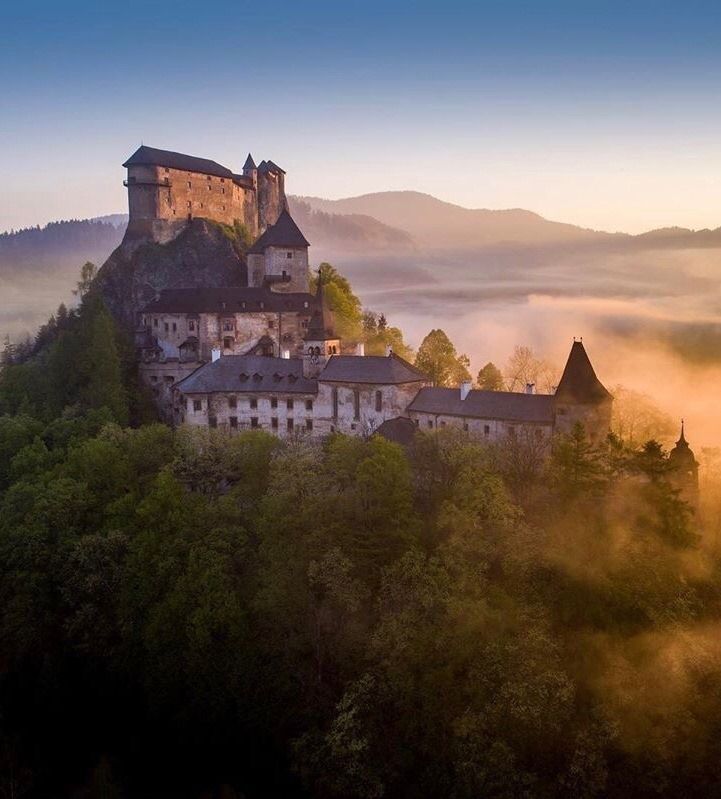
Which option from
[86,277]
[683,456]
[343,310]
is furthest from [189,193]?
[683,456]

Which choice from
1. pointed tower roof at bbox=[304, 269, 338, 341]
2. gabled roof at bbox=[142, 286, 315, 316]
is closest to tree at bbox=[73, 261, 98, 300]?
gabled roof at bbox=[142, 286, 315, 316]

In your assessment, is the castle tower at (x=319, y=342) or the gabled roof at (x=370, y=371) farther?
the castle tower at (x=319, y=342)

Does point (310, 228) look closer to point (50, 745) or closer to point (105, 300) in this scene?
point (105, 300)

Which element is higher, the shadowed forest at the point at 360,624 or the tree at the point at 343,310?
the tree at the point at 343,310

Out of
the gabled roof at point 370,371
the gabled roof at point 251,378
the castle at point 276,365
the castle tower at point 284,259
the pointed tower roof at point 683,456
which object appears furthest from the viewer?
A: the castle tower at point 284,259

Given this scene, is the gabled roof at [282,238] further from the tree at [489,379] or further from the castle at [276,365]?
the tree at [489,379]

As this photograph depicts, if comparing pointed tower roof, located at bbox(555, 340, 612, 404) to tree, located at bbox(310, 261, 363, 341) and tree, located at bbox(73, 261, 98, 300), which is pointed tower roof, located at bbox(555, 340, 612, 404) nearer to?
tree, located at bbox(310, 261, 363, 341)

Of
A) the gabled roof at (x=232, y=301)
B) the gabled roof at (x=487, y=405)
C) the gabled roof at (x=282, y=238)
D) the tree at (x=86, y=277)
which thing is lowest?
the gabled roof at (x=487, y=405)

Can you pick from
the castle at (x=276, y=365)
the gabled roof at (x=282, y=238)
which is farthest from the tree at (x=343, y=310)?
the gabled roof at (x=282, y=238)
